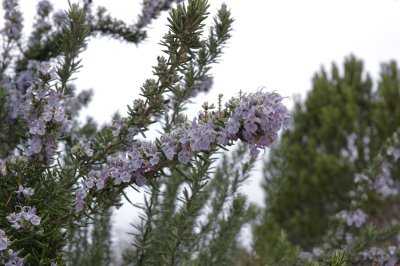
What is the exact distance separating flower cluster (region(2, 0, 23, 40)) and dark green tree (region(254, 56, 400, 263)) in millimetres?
10052

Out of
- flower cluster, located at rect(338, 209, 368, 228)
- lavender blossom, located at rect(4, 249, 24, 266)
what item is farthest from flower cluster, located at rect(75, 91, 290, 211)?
flower cluster, located at rect(338, 209, 368, 228)

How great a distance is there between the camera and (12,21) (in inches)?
115

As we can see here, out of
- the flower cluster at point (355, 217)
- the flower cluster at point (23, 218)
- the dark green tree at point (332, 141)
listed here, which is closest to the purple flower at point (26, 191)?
the flower cluster at point (23, 218)

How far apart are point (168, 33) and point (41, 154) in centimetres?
56

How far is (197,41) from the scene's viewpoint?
1.54 m

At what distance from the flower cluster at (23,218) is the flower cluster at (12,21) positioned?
1794mm

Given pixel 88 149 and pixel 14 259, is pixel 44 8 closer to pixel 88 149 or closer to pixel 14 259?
pixel 88 149

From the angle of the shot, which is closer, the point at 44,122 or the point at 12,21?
the point at 44,122

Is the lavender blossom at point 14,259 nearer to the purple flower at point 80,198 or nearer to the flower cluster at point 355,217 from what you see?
the purple flower at point 80,198

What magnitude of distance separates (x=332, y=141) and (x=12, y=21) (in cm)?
1151

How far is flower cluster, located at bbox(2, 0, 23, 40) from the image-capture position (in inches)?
115

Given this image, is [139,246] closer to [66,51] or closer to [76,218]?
[76,218]

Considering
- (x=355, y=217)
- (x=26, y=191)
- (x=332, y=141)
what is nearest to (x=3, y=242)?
(x=26, y=191)

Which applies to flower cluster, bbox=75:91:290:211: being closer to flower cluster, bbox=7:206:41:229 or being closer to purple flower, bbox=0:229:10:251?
flower cluster, bbox=7:206:41:229
